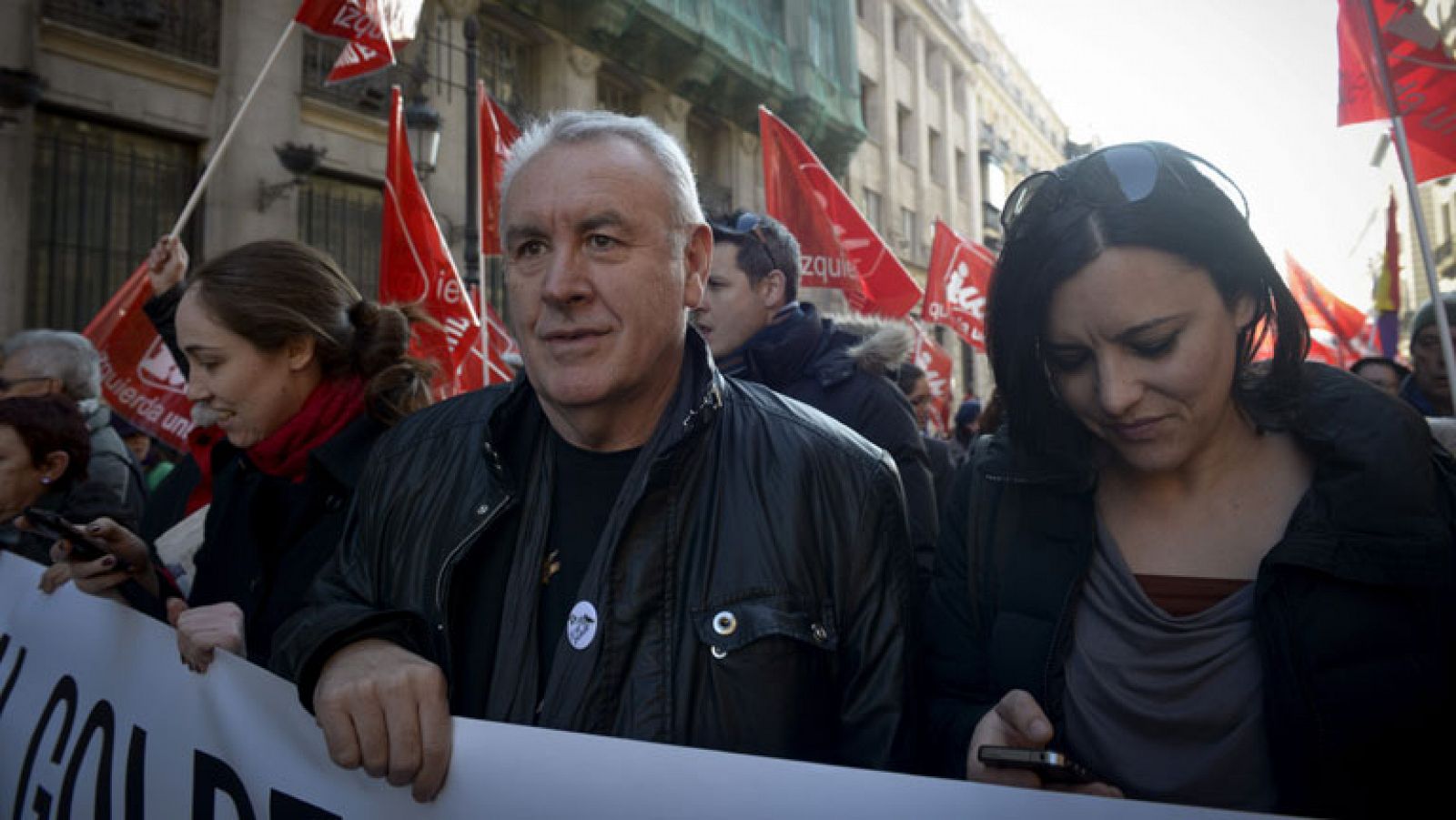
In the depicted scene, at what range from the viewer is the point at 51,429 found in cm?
293

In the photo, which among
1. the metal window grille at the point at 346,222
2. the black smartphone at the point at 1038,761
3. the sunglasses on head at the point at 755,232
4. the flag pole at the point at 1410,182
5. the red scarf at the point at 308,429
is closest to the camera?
the black smartphone at the point at 1038,761

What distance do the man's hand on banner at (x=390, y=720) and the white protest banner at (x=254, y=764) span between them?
43 millimetres

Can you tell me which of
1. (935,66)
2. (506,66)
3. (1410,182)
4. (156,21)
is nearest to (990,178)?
(935,66)

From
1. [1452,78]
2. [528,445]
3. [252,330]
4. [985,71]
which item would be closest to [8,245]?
[252,330]

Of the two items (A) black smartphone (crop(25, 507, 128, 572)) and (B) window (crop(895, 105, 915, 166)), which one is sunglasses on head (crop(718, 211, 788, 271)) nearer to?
(A) black smartphone (crop(25, 507, 128, 572))

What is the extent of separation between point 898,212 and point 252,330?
25830 mm

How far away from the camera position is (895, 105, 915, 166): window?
28.3m

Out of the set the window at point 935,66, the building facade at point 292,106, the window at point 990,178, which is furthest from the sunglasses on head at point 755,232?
the window at point 990,178

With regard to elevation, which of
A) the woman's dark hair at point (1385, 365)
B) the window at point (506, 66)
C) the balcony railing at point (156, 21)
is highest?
the window at point (506, 66)

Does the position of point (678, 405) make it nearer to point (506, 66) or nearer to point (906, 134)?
point (506, 66)

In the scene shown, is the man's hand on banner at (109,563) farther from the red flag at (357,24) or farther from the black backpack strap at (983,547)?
the red flag at (357,24)

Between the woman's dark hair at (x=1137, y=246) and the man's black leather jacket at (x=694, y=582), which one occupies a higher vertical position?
the woman's dark hair at (x=1137, y=246)

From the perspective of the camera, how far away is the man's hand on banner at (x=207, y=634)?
5.54 feet

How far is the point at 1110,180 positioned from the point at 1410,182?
2.87m
